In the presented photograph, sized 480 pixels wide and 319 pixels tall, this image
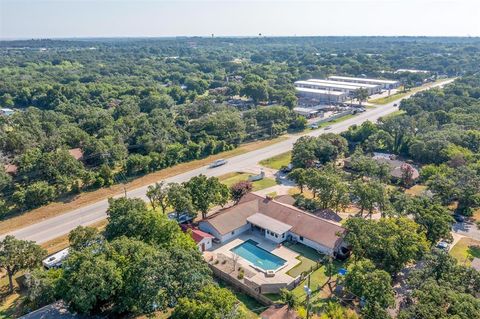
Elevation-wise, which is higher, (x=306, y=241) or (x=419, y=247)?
(x=419, y=247)

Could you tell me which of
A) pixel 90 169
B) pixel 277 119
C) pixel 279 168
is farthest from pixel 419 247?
pixel 277 119

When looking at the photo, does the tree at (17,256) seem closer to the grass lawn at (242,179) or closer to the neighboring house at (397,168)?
the grass lawn at (242,179)

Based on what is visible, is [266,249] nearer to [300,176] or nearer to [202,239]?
[202,239]

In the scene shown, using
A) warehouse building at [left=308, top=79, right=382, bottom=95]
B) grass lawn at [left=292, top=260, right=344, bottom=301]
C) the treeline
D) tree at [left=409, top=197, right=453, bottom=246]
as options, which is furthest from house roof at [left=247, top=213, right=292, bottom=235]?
warehouse building at [left=308, top=79, right=382, bottom=95]

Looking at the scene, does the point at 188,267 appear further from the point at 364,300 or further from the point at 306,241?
the point at 306,241

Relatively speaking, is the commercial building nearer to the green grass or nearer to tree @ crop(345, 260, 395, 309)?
tree @ crop(345, 260, 395, 309)

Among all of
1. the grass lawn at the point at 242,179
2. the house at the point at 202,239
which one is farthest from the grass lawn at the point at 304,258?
the grass lawn at the point at 242,179

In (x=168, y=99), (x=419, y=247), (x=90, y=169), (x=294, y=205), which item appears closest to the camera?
(x=419, y=247)

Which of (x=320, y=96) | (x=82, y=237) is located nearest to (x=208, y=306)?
(x=82, y=237)
